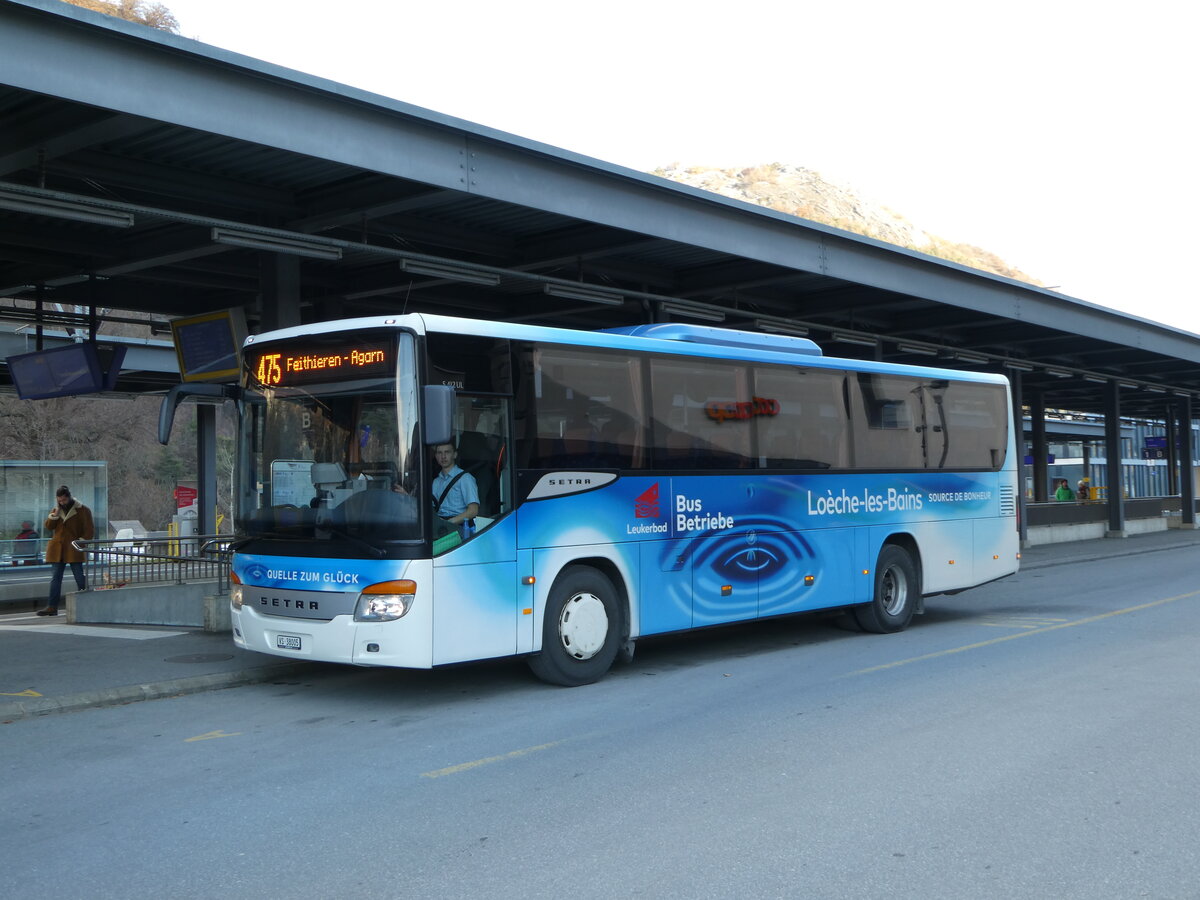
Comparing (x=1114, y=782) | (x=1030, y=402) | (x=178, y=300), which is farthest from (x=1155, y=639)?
(x=1030, y=402)

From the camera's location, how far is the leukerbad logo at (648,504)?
414 inches

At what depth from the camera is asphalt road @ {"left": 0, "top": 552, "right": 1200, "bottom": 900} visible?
196 inches

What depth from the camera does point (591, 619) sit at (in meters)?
10.1

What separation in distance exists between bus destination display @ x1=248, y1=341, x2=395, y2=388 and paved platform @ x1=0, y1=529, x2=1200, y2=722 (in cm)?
296

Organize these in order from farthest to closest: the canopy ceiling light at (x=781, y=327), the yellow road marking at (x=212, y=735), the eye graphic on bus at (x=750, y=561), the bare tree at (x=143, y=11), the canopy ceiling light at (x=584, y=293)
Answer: the bare tree at (x=143, y=11)
the canopy ceiling light at (x=781, y=327)
the canopy ceiling light at (x=584, y=293)
the eye graphic on bus at (x=750, y=561)
the yellow road marking at (x=212, y=735)

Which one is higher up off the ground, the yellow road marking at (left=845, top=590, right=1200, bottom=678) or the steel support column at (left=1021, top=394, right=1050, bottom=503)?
the steel support column at (left=1021, top=394, right=1050, bottom=503)

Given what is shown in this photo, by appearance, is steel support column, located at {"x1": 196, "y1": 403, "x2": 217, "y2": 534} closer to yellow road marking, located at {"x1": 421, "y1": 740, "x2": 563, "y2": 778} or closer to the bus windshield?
the bus windshield

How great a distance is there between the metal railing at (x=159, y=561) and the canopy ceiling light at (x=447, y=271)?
469 cm

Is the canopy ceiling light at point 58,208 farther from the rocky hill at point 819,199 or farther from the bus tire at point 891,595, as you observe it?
the rocky hill at point 819,199

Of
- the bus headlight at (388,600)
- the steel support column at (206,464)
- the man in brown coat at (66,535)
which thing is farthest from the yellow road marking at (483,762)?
the steel support column at (206,464)

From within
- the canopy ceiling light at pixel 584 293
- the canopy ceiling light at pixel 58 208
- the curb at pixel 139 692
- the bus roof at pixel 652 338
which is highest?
the canopy ceiling light at pixel 584 293

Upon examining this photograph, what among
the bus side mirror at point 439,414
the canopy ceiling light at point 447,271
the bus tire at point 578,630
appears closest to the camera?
the bus side mirror at point 439,414

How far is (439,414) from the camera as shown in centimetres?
837

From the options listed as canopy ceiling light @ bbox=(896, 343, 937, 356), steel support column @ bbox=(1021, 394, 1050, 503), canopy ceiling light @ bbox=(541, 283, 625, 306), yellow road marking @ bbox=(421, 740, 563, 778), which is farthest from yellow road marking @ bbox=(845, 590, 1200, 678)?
steel support column @ bbox=(1021, 394, 1050, 503)
